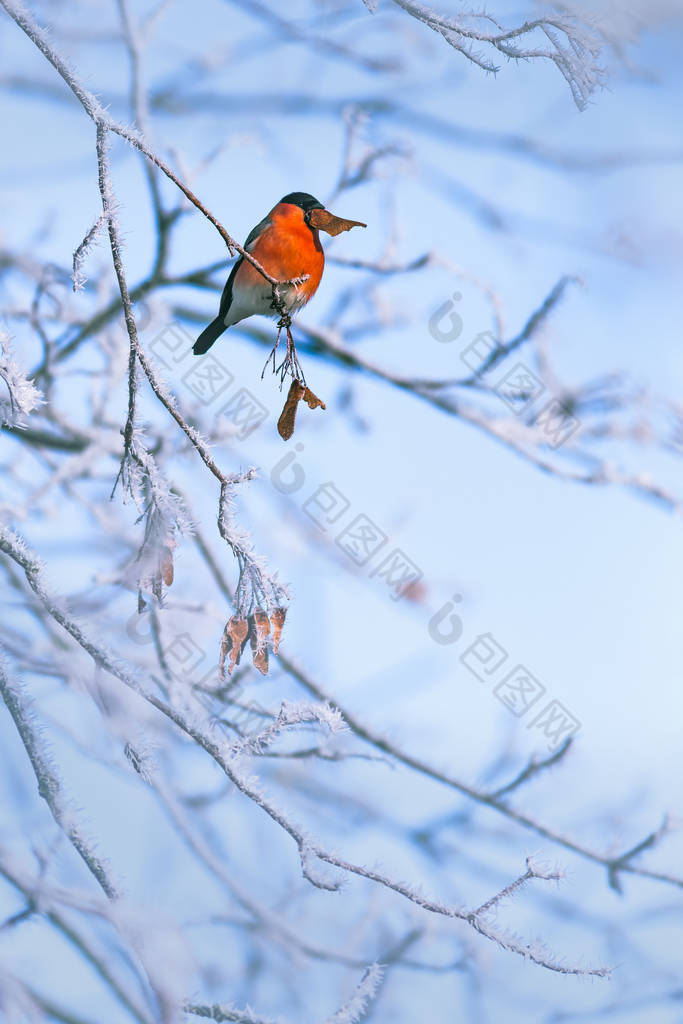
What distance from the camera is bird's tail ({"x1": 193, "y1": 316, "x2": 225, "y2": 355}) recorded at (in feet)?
4.85

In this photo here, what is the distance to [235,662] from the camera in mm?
806

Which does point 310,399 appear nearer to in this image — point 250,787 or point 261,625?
point 261,625

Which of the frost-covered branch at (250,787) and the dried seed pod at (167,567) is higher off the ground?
the dried seed pod at (167,567)

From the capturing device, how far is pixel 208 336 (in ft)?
5.00

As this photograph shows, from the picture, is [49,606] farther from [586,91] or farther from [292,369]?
[586,91]

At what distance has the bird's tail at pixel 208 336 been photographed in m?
1.48

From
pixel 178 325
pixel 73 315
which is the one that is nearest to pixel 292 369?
pixel 178 325

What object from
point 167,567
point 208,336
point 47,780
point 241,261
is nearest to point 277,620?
point 167,567

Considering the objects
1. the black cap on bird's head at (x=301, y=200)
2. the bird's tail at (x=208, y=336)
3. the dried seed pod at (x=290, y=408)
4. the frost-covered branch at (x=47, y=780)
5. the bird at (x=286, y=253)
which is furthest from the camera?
the bird's tail at (x=208, y=336)

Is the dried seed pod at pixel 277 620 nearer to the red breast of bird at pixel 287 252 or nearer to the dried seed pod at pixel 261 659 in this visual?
the dried seed pod at pixel 261 659

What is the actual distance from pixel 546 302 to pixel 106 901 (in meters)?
1.14

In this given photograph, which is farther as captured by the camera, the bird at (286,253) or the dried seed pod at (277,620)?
the bird at (286,253)

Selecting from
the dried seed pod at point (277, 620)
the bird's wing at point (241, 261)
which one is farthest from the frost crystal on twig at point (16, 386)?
the bird's wing at point (241, 261)

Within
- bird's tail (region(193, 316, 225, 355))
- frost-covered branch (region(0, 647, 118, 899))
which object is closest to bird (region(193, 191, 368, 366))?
bird's tail (region(193, 316, 225, 355))
